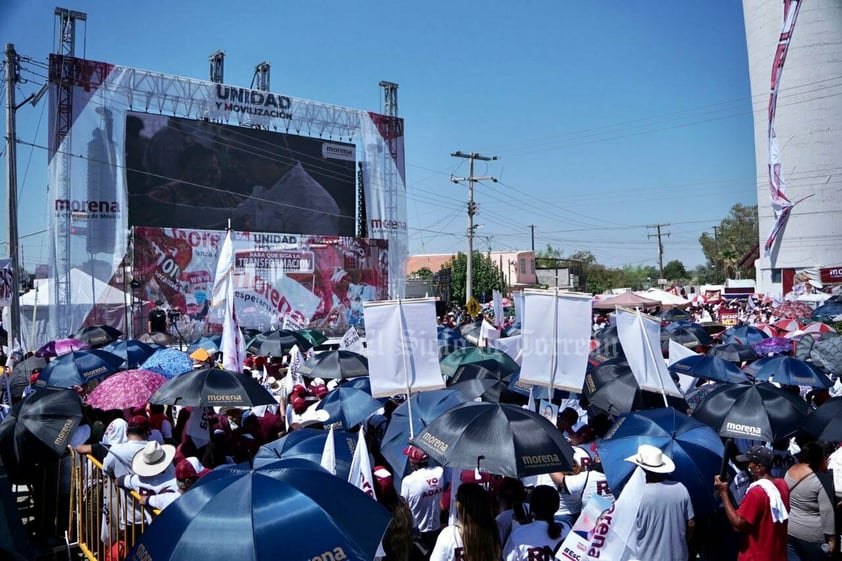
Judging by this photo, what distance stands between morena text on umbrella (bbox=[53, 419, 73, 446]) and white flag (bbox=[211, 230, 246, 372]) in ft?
11.3

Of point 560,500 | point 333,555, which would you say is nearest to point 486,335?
point 560,500

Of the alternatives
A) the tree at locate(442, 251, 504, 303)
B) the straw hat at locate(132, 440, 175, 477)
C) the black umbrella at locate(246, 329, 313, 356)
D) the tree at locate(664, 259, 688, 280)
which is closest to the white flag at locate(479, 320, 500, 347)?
the black umbrella at locate(246, 329, 313, 356)

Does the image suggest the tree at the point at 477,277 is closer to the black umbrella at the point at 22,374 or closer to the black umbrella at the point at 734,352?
the black umbrella at the point at 734,352

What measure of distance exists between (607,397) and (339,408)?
306 cm

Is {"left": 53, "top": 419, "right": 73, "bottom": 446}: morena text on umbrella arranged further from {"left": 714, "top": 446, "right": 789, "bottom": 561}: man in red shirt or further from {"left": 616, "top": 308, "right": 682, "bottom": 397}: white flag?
{"left": 616, "top": 308, "right": 682, "bottom": 397}: white flag

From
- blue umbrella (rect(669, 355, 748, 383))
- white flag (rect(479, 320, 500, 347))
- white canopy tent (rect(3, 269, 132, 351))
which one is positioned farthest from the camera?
white canopy tent (rect(3, 269, 132, 351))

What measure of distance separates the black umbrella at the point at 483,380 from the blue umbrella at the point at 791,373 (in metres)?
3.60

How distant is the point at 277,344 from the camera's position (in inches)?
590

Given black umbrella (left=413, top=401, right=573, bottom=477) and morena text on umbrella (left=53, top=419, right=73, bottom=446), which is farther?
morena text on umbrella (left=53, top=419, right=73, bottom=446)

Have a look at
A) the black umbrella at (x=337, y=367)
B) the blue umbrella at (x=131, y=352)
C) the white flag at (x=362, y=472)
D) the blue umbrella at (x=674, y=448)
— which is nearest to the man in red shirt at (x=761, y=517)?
the blue umbrella at (x=674, y=448)

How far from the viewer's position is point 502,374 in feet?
33.9

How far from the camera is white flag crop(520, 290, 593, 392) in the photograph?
740cm

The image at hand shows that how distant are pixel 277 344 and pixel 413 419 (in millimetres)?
8498

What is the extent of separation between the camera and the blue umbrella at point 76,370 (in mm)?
10172
